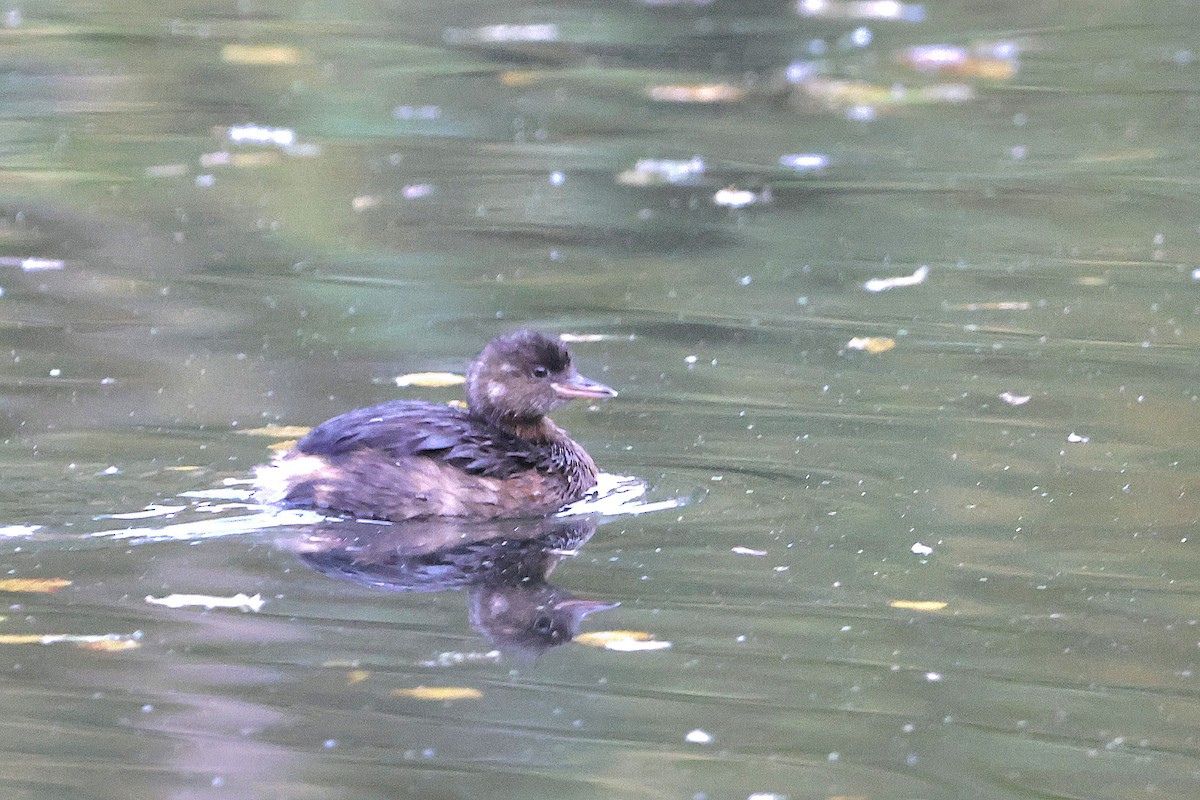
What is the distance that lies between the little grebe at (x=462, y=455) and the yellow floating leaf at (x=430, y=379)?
997mm

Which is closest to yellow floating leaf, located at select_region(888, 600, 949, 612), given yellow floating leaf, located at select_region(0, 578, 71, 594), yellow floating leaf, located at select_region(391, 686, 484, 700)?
yellow floating leaf, located at select_region(391, 686, 484, 700)

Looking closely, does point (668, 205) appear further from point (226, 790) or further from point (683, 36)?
point (226, 790)

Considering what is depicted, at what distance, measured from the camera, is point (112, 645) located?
18.3 ft

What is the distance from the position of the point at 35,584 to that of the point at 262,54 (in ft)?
34.9

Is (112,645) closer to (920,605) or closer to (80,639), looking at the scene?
(80,639)

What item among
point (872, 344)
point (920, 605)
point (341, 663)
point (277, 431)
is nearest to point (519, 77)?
point (872, 344)

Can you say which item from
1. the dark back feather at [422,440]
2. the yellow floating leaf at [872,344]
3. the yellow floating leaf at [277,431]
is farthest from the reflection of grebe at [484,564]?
the yellow floating leaf at [872,344]

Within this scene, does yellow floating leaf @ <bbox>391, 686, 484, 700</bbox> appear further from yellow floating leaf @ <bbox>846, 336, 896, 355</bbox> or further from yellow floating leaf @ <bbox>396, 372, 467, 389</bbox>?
yellow floating leaf @ <bbox>846, 336, 896, 355</bbox>

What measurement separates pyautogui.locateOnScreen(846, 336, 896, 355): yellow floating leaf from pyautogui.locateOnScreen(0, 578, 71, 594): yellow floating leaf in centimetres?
405

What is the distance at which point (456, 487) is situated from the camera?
23.5 ft

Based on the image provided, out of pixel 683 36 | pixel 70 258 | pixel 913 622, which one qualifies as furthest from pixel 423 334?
pixel 683 36

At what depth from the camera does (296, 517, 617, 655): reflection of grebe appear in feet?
19.3

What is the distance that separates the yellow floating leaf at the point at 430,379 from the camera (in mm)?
8688

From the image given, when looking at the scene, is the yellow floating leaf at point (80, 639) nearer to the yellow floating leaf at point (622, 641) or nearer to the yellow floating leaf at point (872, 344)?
the yellow floating leaf at point (622, 641)
